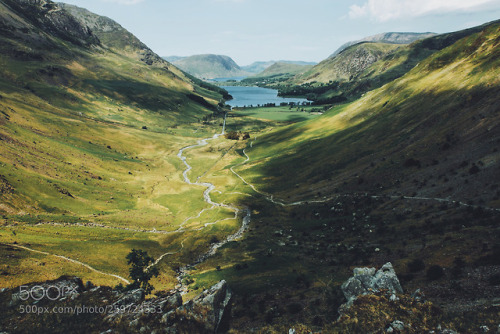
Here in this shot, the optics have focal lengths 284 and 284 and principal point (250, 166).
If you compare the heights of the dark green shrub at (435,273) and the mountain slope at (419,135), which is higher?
the mountain slope at (419,135)

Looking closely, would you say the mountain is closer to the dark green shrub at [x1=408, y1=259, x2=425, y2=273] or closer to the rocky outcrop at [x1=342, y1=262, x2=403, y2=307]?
the dark green shrub at [x1=408, y1=259, x2=425, y2=273]

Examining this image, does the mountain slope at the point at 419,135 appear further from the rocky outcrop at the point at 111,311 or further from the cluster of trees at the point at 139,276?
the cluster of trees at the point at 139,276

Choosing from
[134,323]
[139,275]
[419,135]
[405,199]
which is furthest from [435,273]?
[419,135]

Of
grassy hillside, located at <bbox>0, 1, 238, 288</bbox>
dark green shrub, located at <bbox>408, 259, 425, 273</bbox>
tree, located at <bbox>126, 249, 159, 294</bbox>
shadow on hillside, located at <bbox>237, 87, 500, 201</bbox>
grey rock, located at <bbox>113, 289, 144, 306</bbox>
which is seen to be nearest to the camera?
grey rock, located at <bbox>113, 289, 144, 306</bbox>

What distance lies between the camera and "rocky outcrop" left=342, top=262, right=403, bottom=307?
3497cm

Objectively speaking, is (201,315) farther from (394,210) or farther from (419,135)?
(419,135)

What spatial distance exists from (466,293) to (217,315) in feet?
98.0

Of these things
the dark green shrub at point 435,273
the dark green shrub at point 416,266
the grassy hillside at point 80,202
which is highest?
the dark green shrub at point 435,273

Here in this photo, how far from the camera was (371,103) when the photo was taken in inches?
6663

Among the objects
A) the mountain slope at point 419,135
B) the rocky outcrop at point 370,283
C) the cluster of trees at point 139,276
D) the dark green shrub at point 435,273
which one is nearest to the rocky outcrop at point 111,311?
the cluster of trees at point 139,276

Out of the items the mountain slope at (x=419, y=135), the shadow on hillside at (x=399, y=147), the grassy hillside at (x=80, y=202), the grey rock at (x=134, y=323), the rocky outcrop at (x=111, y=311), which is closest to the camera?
the rocky outcrop at (x=111, y=311)

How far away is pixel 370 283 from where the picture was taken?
36.6m

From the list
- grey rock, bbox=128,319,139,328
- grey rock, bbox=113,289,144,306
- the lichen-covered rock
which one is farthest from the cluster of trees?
the lichen-covered rock

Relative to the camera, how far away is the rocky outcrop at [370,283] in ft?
115
